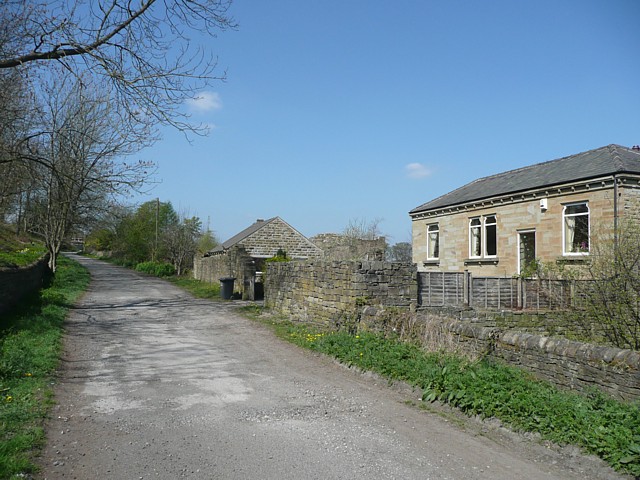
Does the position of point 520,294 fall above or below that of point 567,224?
below

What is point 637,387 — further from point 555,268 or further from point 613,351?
point 555,268

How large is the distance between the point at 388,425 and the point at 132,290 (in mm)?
23898

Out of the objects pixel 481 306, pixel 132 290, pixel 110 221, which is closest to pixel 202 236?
pixel 110 221

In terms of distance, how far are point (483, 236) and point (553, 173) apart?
4066 mm

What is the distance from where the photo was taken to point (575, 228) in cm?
1911

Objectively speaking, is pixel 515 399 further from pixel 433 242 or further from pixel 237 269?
pixel 433 242

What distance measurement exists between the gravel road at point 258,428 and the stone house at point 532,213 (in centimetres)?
1042

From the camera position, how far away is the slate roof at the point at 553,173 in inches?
721

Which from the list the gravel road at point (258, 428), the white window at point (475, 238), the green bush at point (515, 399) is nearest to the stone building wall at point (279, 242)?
the white window at point (475, 238)

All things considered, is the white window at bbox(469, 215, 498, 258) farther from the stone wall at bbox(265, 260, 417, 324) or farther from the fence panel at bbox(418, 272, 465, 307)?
the stone wall at bbox(265, 260, 417, 324)

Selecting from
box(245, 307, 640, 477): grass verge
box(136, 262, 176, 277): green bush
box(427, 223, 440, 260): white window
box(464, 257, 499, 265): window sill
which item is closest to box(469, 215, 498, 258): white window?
box(464, 257, 499, 265): window sill

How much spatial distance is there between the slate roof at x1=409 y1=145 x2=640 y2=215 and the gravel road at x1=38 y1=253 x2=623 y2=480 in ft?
44.0

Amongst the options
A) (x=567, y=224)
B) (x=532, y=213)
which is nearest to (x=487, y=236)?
(x=532, y=213)

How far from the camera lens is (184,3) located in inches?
422
